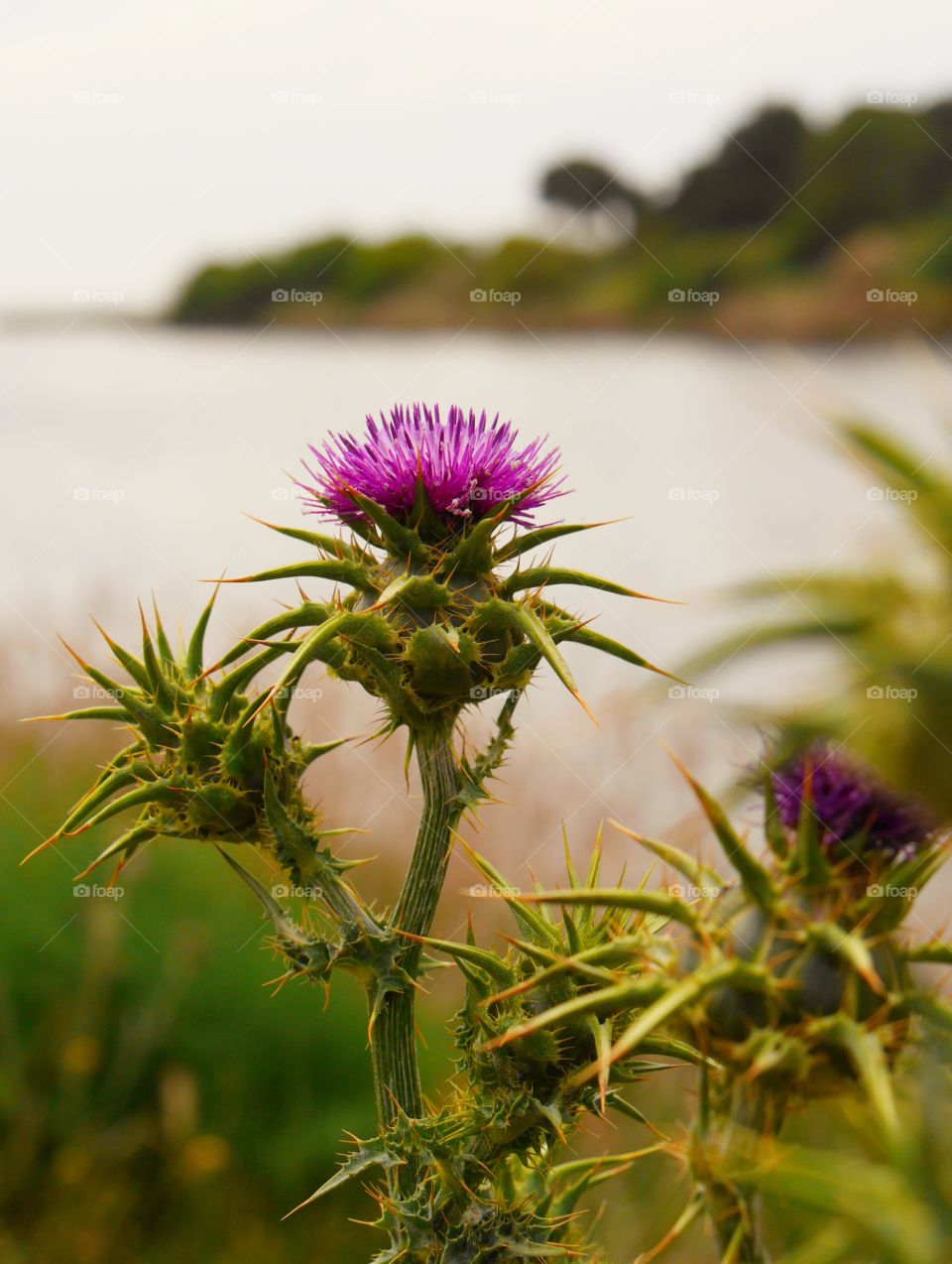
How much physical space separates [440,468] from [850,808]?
107 centimetres

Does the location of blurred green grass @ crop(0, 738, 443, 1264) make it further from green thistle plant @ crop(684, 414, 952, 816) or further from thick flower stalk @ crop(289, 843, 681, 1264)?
green thistle plant @ crop(684, 414, 952, 816)

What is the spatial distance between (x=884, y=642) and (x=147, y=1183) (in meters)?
6.38

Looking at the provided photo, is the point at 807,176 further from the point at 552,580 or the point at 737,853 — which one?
the point at 737,853

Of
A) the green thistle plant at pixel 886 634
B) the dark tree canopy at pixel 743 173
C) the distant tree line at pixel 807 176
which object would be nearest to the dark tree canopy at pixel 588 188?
the distant tree line at pixel 807 176

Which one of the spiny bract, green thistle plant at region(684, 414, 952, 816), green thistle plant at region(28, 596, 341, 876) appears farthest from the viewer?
green thistle plant at region(28, 596, 341, 876)

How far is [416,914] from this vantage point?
242 cm

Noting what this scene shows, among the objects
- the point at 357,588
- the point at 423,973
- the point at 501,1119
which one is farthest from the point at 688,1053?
the point at 357,588

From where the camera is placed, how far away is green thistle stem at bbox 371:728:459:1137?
237cm

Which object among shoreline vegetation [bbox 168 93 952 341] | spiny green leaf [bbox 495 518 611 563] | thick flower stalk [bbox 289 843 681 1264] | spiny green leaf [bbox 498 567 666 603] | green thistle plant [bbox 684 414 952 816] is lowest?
thick flower stalk [bbox 289 843 681 1264]

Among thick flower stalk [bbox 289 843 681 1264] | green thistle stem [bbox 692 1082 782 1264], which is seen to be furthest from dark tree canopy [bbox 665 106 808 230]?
green thistle stem [bbox 692 1082 782 1264]

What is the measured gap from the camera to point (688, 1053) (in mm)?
2148

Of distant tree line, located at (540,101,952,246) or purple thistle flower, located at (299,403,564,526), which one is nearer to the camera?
purple thistle flower, located at (299,403,564,526)

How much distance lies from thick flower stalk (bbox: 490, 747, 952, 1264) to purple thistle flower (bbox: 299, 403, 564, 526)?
88 cm

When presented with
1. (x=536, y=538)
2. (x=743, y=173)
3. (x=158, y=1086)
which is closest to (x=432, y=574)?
(x=536, y=538)
